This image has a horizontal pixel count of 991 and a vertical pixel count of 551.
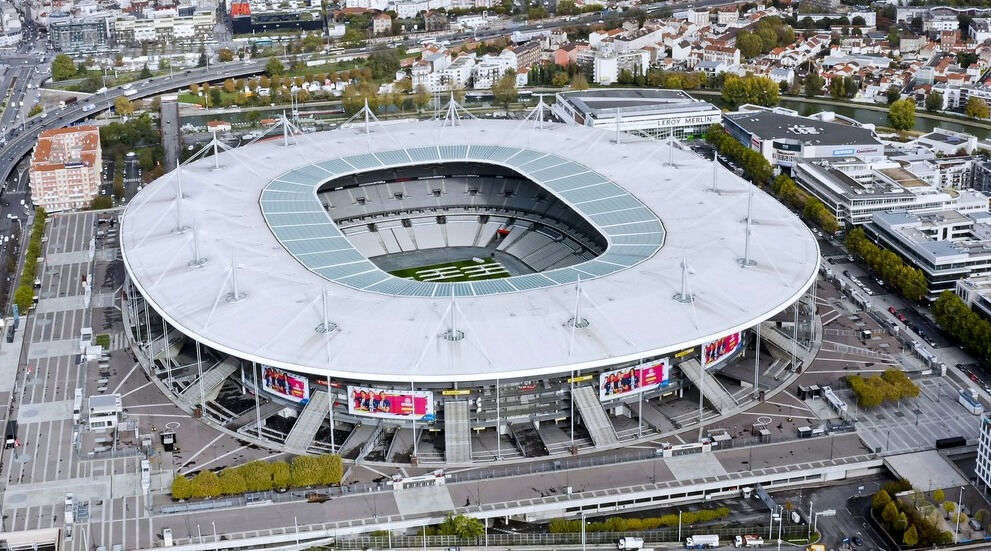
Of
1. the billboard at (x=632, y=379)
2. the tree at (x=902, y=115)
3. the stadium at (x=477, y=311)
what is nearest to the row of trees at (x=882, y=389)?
the stadium at (x=477, y=311)

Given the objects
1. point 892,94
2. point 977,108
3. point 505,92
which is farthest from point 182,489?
point 892,94

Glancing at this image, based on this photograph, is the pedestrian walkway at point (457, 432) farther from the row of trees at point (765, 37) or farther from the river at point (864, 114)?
the row of trees at point (765, 37)

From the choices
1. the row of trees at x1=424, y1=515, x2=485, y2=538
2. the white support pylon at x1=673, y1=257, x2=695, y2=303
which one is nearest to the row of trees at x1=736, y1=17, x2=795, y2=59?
the white support pylon at x1=673, y1=257, x2=695, y2=303

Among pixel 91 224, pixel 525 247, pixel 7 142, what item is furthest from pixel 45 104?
pixel 525 247

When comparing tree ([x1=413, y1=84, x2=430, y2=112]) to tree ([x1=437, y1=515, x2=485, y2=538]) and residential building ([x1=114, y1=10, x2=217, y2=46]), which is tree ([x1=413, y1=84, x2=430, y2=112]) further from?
tree ([x1=437, y1=515, x2=485, y2=538])

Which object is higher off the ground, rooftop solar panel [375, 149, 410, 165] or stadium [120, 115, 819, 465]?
rooftop solar panel [375, 149, 410, 165]

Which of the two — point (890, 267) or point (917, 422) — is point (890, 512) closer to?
point (917, 422)

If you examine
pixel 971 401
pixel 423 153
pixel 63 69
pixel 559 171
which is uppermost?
pixel 63 69
